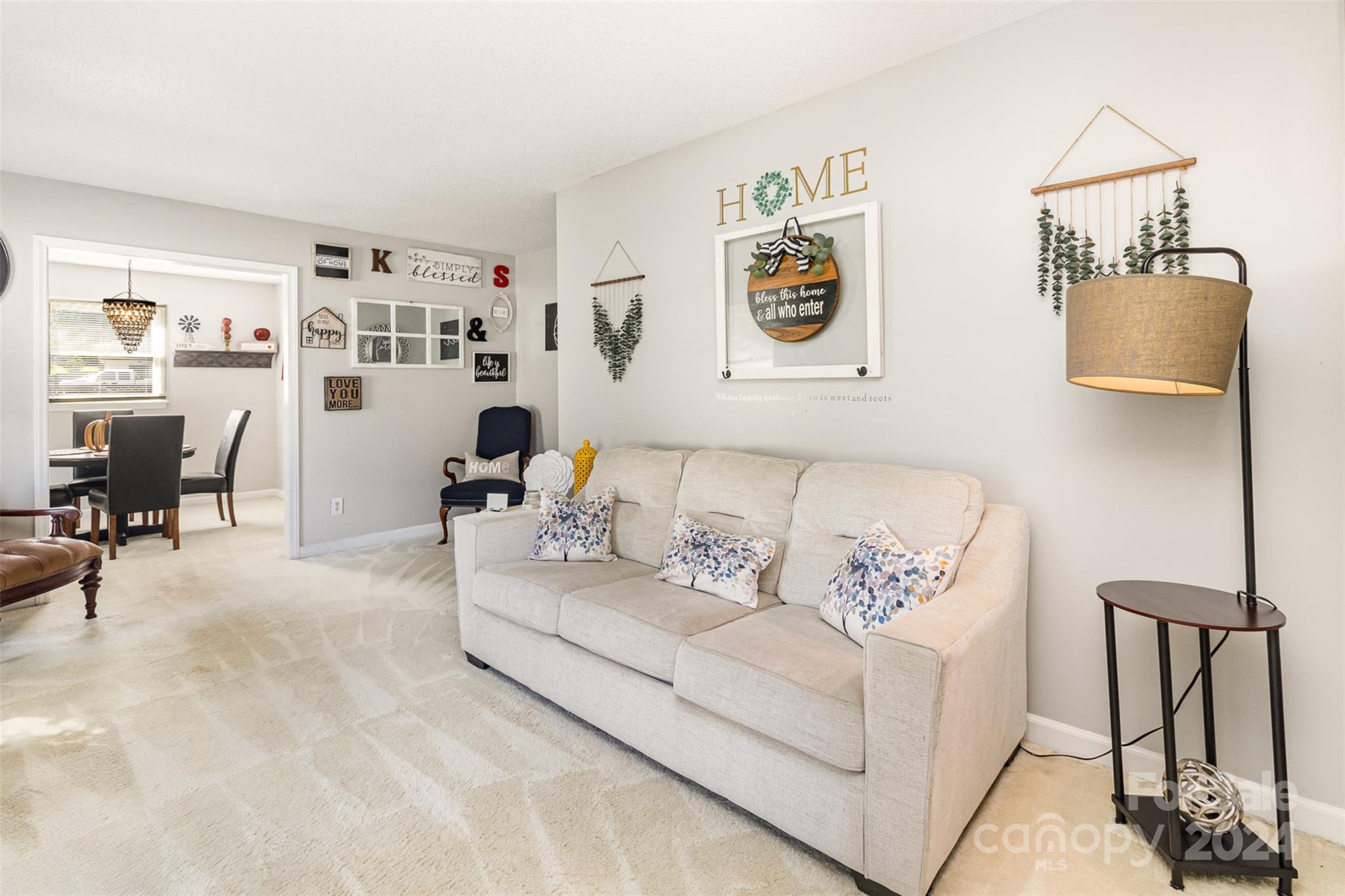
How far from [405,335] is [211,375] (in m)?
3.13

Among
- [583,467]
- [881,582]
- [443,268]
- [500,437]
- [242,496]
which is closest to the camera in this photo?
[881,582]

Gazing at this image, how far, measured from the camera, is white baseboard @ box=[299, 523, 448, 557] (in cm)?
484

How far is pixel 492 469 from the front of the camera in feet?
17.3

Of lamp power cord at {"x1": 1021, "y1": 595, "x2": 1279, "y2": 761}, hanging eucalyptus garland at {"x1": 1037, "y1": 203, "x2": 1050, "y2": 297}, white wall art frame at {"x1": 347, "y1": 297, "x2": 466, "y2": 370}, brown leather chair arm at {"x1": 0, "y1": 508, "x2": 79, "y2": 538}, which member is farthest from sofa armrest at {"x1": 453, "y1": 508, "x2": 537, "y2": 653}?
white wall art frame at {"x1": 347, "y1": 297, "x2": 466, "y2": 370}

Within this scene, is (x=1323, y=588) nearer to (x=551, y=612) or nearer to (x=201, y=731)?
(x=551, y=612)

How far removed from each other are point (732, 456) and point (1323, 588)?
72.3 inches

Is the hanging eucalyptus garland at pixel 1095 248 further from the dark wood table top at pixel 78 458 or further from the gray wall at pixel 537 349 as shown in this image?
the dark wood table top at pixel 78 458

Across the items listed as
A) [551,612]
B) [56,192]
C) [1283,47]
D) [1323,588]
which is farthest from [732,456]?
[56,192]

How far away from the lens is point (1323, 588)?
70.4 inches

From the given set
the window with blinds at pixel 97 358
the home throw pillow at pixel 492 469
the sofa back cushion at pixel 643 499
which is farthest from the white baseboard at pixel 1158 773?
the window with blinds at pixel 97 358

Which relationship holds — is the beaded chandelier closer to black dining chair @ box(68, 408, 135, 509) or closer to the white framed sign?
black dining chair @ box(68, 408, 135, 509)

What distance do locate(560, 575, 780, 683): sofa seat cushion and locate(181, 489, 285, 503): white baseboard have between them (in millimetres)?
6161

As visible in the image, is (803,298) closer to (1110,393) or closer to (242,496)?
(1110,393)

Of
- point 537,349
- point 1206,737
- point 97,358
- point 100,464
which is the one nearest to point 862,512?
point 1206,737
